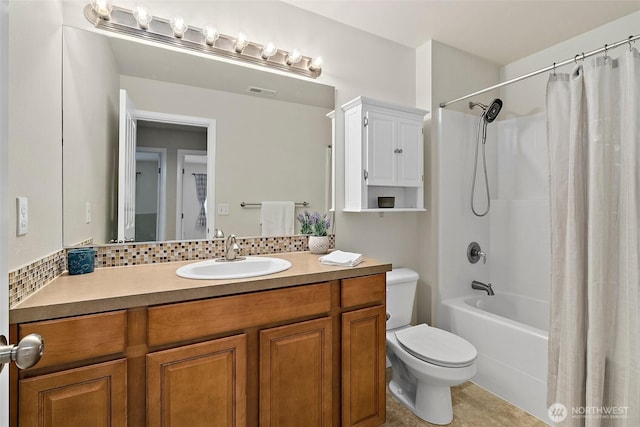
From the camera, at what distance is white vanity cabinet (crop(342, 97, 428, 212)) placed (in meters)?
2.08

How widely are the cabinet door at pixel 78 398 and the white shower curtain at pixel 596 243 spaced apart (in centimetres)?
189

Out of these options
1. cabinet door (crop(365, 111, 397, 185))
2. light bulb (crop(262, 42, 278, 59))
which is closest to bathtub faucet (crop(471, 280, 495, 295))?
cabinet door (crop(365, 111, 397, 185))

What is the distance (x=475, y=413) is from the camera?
184 cm

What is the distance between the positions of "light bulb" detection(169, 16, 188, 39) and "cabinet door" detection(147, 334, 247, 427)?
5.01 feet

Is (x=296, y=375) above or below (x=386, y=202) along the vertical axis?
below

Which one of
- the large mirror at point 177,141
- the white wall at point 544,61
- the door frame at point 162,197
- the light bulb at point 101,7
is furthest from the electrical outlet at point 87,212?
the white wall at point 544,61

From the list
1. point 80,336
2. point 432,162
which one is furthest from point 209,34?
point 432,162

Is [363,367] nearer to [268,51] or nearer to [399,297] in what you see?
[399,297]

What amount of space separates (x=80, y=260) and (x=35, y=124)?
0.56 m

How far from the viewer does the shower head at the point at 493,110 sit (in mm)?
2428

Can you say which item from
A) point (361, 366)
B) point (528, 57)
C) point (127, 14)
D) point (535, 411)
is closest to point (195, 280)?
point (361, 366)

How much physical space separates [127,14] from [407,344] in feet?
7.48

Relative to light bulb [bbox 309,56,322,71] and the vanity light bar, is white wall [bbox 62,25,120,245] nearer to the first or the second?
the vanity light bar

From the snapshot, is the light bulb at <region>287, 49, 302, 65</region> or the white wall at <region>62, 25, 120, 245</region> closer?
the white wall at <region>62, 25, 120, 245</region>
